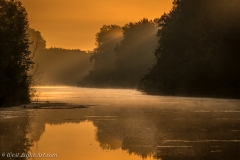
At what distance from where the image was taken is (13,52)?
131 ft

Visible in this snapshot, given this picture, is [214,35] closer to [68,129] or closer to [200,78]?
[200,78]

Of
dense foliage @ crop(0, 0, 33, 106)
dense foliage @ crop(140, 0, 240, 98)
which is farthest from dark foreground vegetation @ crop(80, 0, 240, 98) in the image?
dense foliage @ crop(0, 0, 33, 106)

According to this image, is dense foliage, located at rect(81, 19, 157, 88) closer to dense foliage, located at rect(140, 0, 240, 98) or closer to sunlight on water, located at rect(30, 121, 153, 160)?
dense foliage, located at rect(140, 0, 240, 98)

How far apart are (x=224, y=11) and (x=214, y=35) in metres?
4.43

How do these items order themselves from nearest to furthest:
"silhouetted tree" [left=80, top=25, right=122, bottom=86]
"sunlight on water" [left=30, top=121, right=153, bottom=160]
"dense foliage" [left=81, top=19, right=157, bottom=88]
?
"sunlight on water" [left=30, top=121, right=153, bottom=160], "dense foliage" [left=81, top=19, right=157, bottom=88], "silhouetted tree" [left=80, top=25, right=122, bottom=86]

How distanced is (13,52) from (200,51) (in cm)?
3801

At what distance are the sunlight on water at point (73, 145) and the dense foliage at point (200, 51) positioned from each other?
4274 centimetres

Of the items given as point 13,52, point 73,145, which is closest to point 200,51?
point 13,52

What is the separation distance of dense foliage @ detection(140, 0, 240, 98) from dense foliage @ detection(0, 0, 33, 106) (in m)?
27.8

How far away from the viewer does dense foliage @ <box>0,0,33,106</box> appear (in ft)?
125

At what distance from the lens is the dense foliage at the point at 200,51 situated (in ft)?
211

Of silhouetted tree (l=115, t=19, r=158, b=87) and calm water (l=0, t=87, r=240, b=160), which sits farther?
silhouetted tree (l=115, t=19, r=158, b=87)

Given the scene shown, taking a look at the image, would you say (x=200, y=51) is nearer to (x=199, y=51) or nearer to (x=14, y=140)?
(x=199, y=51)

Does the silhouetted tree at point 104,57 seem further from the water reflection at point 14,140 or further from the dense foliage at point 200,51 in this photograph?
the water reflection at point 14,140
